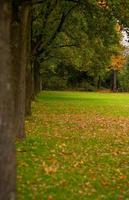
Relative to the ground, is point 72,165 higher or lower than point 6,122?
lower

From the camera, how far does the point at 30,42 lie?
26.3 m

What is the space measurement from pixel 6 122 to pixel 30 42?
753 inches

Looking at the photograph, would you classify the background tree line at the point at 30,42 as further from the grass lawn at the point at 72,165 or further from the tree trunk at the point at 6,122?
the grass lawn at the point at 72,165

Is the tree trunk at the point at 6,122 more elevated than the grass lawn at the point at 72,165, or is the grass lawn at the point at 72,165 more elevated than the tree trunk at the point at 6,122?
the tree trunk at the point at 6,122

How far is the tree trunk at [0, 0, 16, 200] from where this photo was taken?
24.4 feet

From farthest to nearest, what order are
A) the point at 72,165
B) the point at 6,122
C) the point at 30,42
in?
the point at 30,42 < the point at 72,165 < the point at 6,122

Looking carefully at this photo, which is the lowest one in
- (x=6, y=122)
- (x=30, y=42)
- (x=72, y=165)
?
(x=72, y=165)

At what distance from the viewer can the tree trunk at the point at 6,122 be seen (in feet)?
24.4

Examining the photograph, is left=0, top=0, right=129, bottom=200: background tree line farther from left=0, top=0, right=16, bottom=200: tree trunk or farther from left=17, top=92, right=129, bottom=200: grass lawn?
left=17, top=92, right=129, bottom=200: grass lawn

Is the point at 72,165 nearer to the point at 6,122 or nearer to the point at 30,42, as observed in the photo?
the point at 6,122

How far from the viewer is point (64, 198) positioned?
9.70 meters

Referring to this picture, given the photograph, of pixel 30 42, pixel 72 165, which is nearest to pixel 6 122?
pixel 72 165

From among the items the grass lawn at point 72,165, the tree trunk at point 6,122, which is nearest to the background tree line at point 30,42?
the tree trunk at point 6,122

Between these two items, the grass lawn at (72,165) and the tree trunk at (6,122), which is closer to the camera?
the tree trunk at (6,122)
